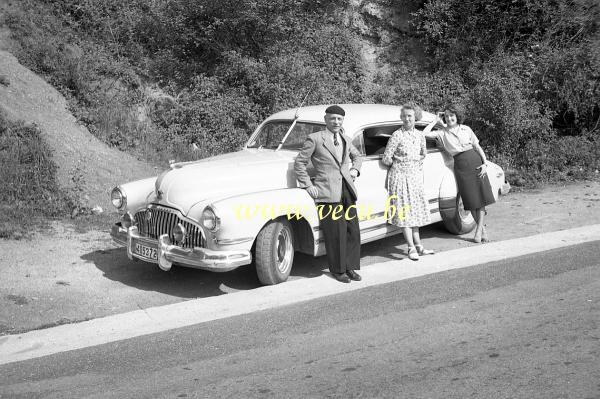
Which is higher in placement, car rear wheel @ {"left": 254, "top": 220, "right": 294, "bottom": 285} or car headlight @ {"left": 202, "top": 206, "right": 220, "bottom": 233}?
car headlight @ {"left": 202, "top": 206, "right": 220, "bottom": 233}

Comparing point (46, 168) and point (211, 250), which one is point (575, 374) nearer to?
point (211, 250)

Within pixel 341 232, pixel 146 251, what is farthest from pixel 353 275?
pixel 146 251

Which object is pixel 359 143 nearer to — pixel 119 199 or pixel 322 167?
pixel 322 167

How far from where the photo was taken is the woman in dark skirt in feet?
30.3

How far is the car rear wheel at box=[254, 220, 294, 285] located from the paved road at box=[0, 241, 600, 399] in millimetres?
626

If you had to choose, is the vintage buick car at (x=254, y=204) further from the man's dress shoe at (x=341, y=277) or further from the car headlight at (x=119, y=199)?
the man's dress shoe at (x=341, y=277)

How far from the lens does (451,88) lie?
16.7 meters

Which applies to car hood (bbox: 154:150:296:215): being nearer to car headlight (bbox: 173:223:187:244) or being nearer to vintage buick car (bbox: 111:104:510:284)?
vintage buick car (bbox: 111:104:510:284)

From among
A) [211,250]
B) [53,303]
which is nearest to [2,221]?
[53,303]

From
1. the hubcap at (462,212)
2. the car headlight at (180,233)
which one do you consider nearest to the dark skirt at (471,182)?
the hubcap at (462,212)

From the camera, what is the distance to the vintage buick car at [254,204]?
7.18m

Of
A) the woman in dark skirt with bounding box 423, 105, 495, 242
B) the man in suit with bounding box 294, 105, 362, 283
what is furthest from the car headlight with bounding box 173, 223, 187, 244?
the woman in dark skirt with bounding box 423, 105, 495, 242

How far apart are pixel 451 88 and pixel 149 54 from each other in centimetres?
692

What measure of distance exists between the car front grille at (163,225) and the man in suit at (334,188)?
131cm
